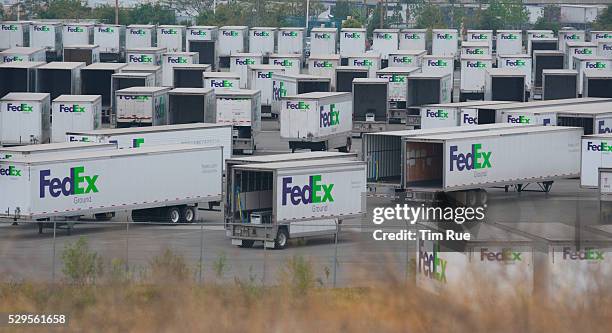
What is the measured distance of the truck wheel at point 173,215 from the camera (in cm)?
4328

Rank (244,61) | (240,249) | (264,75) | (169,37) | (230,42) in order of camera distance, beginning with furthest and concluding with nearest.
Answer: (169,37)
(230,42)
(244,61)
(264,75)
(240,249)

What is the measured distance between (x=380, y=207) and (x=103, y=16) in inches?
3585

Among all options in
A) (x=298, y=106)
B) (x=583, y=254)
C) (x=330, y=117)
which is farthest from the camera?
(x=330, y=117)

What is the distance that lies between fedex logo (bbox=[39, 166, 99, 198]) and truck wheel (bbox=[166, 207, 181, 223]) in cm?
305

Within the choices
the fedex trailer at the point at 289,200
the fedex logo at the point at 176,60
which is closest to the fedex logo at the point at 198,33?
the fedex logo at the point at 176,60

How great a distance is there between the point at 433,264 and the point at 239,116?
121ft

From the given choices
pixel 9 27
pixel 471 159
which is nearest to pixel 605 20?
pixel 9 27

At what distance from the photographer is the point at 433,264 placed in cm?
2577

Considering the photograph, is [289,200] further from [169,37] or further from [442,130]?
[169,37]

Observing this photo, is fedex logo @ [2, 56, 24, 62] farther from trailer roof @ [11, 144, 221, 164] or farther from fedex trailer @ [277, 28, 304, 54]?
trailer roof @ [11, 144, 221, 164]

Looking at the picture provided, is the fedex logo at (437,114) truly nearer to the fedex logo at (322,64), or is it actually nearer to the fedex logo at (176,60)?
the fedex logo at (322,64)

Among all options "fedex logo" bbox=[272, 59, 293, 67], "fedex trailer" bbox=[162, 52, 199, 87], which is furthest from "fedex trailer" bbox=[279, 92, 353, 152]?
"fedex trailer" bbox=[162, 52, 199, 87]

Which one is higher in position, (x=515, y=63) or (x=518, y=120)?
(x=515, y=63)

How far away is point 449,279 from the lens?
77.9 ft
